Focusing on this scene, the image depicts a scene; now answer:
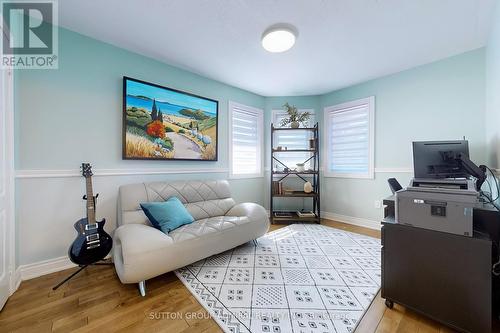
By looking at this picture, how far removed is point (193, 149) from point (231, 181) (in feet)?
2.98

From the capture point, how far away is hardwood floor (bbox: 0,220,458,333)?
1.32 meters

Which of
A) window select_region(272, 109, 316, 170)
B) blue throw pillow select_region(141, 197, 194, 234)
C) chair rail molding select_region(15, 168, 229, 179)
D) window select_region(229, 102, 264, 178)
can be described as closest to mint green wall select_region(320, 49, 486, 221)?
window select_region(272, 109, 316, 170)

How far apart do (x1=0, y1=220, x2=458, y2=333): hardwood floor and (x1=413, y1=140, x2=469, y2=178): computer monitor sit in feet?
3.71

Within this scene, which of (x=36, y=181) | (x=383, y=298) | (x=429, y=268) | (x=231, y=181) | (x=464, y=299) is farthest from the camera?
(x=231, y=181)

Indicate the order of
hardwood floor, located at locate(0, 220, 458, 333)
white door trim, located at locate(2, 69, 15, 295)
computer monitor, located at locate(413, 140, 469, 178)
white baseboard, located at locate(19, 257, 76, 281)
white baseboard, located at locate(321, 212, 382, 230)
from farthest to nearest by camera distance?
1. white baseboard, located at locate(321, 212, 382, 230)
2. white baseboard, located at locate(19, 257, 76, 281)
3. computer monitor, located at locate(413, 140, 469, 178)
4. white door trim, located at locate(2, 69, 15, 295)
5. hardwood floor, located at locate(0, 220, 458, 333)

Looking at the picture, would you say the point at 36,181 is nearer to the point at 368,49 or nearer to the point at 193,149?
the point at 193,149

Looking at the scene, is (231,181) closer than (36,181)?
No

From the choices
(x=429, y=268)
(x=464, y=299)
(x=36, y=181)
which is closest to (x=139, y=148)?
(x=36, y=181)

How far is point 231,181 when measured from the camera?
3.54m

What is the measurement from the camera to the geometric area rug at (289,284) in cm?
139

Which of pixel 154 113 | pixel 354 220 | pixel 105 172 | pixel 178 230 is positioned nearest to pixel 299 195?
pixel 354 220

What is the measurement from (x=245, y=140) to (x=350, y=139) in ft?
6.10

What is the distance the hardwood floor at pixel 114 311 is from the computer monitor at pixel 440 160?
3.71 ft

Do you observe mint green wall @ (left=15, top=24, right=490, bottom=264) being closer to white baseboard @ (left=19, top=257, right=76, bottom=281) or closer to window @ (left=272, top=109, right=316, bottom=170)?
white baseboard @ (left=19, top=257, right=76, bottom=281)
